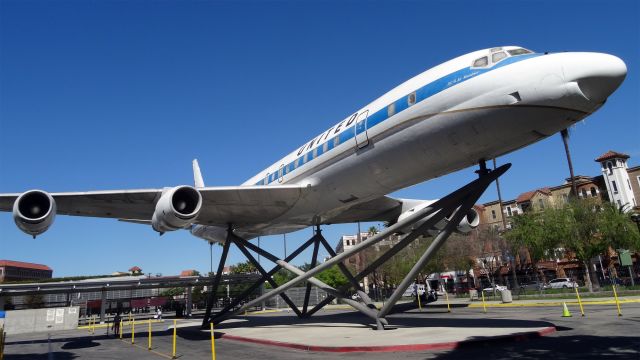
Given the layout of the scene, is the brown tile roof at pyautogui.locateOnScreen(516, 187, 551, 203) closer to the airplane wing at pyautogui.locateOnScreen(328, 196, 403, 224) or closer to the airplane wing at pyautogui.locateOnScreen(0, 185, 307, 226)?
the airplane wing at pyautogui.locateOnScreen(328, 196, 403, 224)

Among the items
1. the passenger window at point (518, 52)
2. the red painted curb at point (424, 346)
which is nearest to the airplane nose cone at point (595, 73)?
the passenger window at point (518, 52)

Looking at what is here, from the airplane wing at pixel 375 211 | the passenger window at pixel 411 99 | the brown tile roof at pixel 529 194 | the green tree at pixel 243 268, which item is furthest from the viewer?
the green tree at pixel 243 268

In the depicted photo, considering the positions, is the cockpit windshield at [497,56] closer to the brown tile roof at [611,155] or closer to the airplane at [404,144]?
the airplane at [404,144]

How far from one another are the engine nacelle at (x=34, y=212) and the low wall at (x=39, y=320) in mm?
32803

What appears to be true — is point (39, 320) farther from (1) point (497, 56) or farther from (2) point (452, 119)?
(1) point (497, 56)

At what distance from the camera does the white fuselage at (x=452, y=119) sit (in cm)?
932

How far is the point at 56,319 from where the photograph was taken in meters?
40.1

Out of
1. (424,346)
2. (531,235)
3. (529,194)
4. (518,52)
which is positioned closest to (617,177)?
(529,194)

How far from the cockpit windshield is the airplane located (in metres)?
0.02

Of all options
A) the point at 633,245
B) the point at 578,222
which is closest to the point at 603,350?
the point at 578,222

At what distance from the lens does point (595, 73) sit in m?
8.88

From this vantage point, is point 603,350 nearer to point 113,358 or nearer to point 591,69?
point 591,69

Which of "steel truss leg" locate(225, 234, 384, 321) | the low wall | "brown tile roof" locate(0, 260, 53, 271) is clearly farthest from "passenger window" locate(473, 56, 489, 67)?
"brown tile roof" locate(0, 260, 53, 271)

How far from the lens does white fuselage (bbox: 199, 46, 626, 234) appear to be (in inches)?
367
